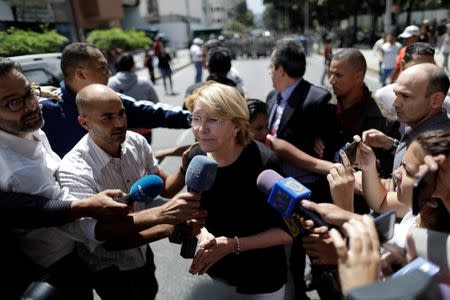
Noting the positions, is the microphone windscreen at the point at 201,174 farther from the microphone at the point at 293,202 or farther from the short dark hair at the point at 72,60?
the short dark hair at the point at 72,60

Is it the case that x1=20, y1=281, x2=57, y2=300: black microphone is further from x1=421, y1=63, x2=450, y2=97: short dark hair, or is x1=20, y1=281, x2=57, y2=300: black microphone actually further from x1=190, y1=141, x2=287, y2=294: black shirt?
x1=421, y1=63, x2=450, y2=97: short dark hair

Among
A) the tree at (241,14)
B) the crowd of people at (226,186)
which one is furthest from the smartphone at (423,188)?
the tree at (241,14)

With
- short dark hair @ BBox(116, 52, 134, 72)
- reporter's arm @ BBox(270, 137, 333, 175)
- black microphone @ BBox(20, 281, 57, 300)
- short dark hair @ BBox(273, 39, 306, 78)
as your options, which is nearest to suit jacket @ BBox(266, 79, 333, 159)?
short dark hair @ BBox(273, 39, 306, 78)

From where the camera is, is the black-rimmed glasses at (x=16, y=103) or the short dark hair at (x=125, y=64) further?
the short dark hair at (x=125, y=64)

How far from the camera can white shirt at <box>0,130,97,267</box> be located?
167cm

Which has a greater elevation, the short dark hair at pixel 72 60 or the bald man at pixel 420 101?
the short dark hair at pixel 72 60

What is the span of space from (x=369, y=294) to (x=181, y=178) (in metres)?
1.68

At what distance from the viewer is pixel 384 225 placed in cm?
118

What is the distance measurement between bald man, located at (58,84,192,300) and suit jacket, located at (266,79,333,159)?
3.70 ft

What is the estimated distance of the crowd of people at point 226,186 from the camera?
1.43m

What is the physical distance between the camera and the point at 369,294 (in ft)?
2.87

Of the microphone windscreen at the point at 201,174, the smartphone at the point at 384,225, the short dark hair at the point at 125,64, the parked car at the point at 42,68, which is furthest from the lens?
the short dark hair at the point at 125,64

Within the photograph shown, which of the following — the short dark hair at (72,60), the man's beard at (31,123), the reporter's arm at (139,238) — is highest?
the short dark hair at (72,60)

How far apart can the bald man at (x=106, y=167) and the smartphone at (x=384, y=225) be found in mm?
1115
